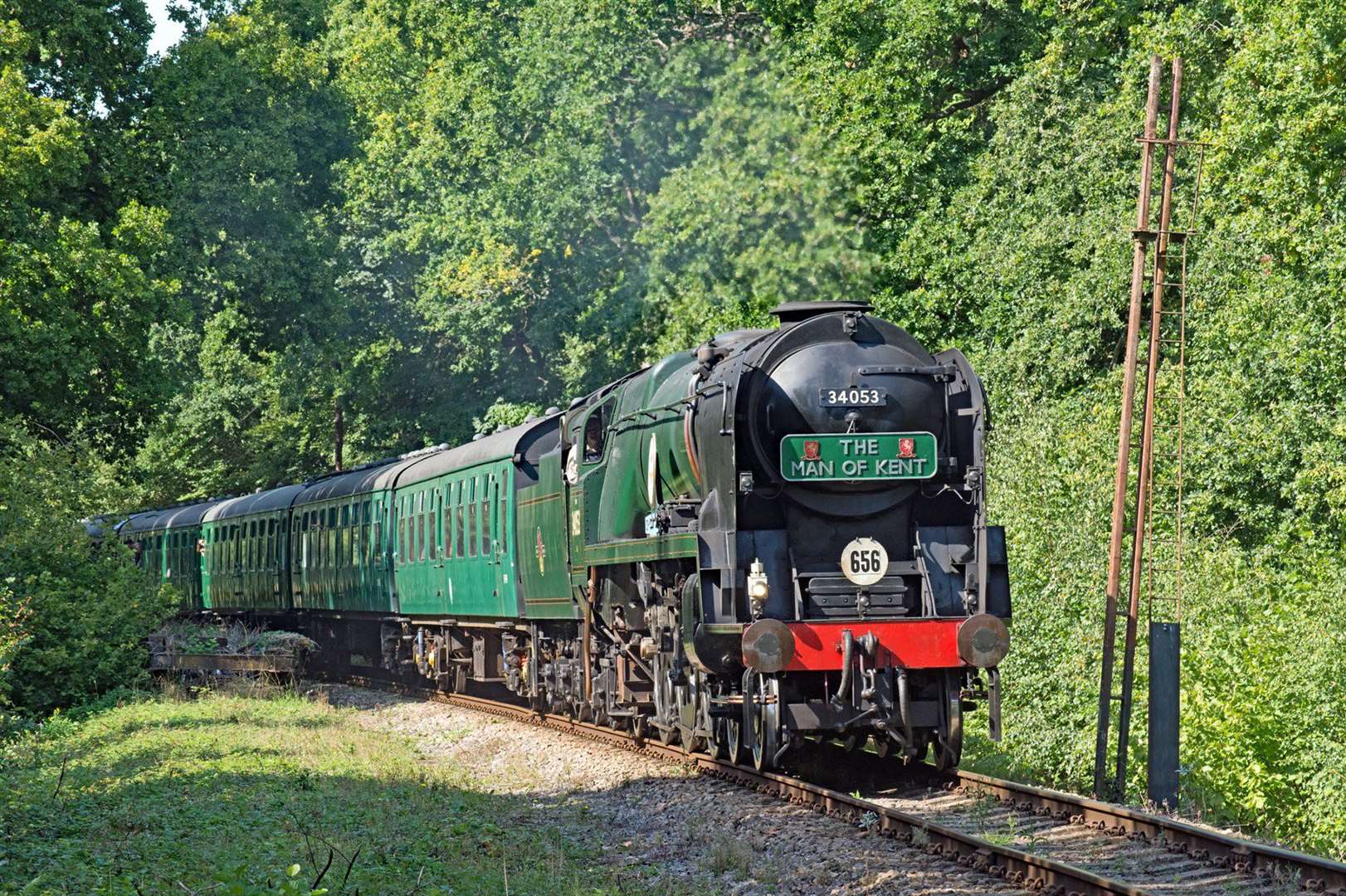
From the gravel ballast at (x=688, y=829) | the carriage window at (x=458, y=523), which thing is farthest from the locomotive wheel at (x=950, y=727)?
the carriage window at (x=458, y=523)

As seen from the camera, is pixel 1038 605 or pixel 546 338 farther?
pixel 546 338

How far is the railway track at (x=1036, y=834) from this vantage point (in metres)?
9.18

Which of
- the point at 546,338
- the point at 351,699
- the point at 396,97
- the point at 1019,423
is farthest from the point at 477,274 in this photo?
the point at 1019,423

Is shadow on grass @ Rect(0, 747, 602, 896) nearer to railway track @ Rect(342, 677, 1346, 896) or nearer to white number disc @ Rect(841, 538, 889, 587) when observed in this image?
railway track @ Rect(342, 677, 1346, 896)

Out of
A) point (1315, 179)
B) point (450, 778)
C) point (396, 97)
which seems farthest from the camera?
point (396, 97)

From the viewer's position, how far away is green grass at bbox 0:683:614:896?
9.55 m

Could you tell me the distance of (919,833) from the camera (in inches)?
418

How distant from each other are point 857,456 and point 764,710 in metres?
2.17

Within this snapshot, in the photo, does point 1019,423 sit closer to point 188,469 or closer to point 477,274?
point 477,274

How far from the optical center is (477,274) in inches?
1722

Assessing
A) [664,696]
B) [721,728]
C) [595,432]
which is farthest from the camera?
[595,432]

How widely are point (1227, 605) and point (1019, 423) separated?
13.0ft

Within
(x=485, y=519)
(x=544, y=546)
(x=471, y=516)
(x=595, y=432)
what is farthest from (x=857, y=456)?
(x=471, y=516)

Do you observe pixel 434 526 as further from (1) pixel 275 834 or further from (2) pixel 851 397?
(1) pixel 275 834
